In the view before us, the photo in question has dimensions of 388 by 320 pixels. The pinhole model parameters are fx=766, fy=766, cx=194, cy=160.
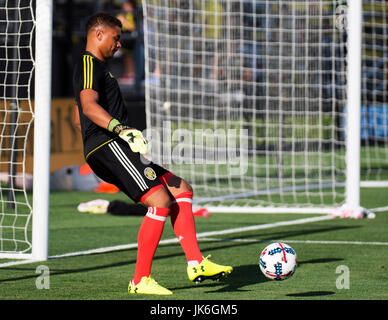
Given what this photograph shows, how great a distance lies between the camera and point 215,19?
12.8 metres

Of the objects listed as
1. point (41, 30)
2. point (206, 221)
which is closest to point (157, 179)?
point (41, 30)

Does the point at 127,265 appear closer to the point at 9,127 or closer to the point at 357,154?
the point at 357,154

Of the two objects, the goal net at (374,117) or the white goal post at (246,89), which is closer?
the white goal post at (246,89)

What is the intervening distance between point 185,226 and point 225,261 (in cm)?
156

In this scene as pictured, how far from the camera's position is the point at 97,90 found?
557 cm

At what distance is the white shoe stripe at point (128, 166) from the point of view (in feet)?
18.1

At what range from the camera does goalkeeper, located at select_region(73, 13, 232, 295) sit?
18.1 ft

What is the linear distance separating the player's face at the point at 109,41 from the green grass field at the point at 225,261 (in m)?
1.80

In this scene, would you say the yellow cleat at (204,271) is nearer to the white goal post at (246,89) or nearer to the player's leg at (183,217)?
the player's leg at (183,217)

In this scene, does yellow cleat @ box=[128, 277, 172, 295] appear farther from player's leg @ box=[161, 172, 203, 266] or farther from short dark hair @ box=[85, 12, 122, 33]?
short dark hair @ box=[85, 12, 122, 33]

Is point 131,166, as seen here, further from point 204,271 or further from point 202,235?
point 202,235

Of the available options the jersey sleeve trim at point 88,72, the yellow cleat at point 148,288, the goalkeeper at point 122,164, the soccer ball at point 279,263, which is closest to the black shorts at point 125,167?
the goalkeeper at point 122,164
